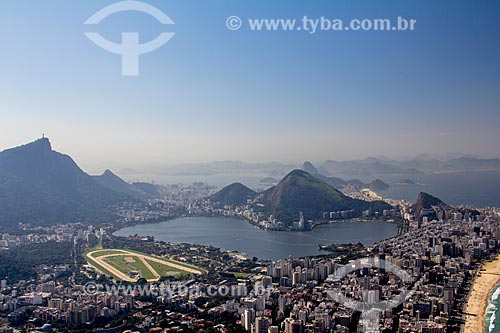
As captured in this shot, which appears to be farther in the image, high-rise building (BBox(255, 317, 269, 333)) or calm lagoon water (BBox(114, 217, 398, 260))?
calm lagoon water (BBox(114, 217, 398, 260))

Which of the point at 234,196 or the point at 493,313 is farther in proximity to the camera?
the point at 234,196

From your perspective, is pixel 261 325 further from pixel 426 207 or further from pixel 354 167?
pixel 354 167

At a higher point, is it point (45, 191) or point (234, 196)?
point (45, 191)

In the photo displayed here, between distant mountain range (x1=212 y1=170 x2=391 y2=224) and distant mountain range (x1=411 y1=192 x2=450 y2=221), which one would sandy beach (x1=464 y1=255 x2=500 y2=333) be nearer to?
distant mountain range (x1=411 y1=192 x2=450 y2=221)

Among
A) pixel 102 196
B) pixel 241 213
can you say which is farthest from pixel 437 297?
pixel 102 196

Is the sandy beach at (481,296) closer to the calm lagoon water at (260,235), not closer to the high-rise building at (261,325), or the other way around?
the high-rise building at (261,325)

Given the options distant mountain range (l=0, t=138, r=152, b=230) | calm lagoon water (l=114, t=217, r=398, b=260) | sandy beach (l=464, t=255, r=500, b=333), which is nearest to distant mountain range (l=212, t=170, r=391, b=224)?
calm lagoon water (l=114, t=217, r=398, b=260)

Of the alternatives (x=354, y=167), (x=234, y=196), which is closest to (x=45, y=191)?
(x=234, y=196)
